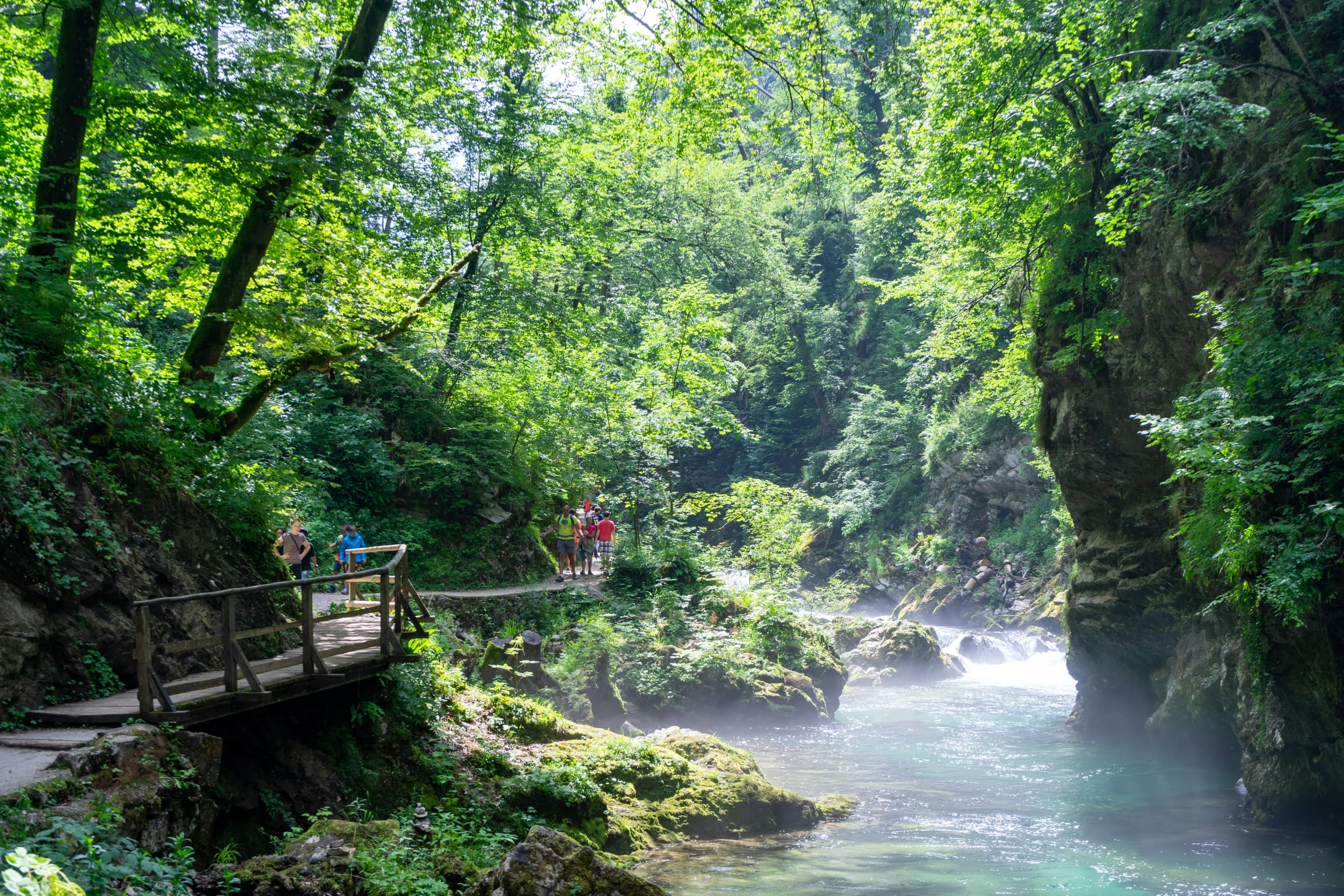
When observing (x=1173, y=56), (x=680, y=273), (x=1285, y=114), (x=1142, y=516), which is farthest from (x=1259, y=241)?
(x=680, y=273)

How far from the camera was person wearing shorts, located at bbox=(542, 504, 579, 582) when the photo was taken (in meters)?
20.0

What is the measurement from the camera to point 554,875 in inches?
202

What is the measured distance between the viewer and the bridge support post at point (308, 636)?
24.4 ft

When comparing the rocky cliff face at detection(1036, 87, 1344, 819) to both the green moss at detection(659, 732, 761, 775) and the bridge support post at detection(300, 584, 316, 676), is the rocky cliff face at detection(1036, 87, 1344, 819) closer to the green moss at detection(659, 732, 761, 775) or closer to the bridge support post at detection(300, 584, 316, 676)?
the green moss at detection(659, 732, 761, 775)

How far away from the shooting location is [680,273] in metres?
31.6

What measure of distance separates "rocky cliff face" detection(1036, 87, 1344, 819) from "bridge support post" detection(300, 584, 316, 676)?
10.2 m

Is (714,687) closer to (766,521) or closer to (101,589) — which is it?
(766,521)

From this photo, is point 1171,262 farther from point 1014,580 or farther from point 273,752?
point 1014,580

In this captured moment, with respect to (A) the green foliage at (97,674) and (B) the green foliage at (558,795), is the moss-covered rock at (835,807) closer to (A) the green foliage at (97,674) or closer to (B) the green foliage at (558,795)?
(B) the green foliage at (558,795)

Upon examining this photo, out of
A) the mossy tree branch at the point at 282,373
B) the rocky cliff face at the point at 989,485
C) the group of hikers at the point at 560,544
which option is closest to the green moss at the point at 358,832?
the group of hikers at the point at 560,544

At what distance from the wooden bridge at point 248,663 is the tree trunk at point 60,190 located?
118 inches

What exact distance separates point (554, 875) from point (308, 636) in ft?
11.7

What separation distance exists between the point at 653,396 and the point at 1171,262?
45.4 feet

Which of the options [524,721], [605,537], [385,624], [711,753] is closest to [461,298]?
[605,537]
